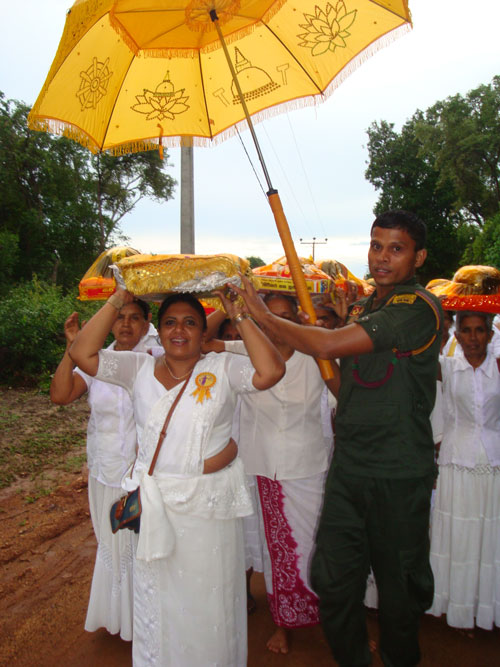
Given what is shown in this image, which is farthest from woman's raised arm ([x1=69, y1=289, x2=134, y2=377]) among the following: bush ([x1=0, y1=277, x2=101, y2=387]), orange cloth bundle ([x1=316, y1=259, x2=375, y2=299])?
bush ([x1=0, y1=277, x2=101, y2=387])

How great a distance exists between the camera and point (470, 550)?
11.0 feet

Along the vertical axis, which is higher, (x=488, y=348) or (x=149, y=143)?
(x=149, y=143)

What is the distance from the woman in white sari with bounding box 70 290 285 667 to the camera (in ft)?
7.97

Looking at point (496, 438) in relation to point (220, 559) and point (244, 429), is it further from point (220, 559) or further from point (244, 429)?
point (220, 559)

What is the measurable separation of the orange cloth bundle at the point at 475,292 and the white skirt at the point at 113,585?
8.33 ft

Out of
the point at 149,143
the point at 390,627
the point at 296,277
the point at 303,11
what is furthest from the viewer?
the point at 149,143

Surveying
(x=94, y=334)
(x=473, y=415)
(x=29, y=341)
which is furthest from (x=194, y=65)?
(x=29, y=341)

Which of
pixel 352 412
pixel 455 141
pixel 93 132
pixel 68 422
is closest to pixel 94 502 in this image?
pixel 352 412

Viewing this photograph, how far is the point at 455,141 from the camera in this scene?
2730 centimetres

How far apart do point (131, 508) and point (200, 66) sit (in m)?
2.56

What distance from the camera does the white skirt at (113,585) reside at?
3.05 m

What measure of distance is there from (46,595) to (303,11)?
4298 millimetres

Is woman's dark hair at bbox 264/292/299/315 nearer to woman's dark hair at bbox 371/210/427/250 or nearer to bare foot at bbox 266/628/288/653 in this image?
woman's dark hair at bbox 371/210/427/250

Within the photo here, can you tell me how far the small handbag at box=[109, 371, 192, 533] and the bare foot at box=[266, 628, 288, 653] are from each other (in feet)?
4.52
